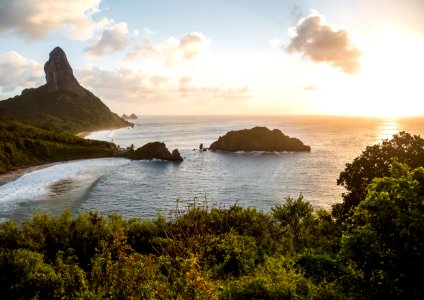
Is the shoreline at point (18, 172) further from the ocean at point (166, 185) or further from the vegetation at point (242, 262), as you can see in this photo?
the vegetation at point (242, 262)

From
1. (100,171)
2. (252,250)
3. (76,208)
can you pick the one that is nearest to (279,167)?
(100,171)

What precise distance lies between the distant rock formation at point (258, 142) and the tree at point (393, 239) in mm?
164150

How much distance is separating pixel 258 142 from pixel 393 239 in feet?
554

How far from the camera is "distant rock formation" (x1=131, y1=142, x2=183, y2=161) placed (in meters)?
156

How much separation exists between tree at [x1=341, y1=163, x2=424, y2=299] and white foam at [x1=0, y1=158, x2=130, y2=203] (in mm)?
86145

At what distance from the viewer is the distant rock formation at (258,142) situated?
18175cm

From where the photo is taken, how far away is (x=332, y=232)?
5109cm

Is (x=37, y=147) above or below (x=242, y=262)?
above

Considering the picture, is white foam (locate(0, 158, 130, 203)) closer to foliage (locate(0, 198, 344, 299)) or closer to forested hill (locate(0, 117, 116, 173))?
forested hill (locate(0, 117, 116, 173))

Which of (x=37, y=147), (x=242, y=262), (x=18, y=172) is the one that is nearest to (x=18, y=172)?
(x=18, y=172)

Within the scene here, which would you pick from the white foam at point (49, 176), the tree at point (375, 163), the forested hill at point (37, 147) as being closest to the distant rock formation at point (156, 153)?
the white foam at point (49, 176)

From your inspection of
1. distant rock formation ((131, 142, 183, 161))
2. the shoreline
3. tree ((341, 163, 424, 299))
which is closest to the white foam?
the shoreline

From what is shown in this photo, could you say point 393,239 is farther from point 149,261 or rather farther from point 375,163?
point 375,163

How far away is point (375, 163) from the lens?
155 ft
